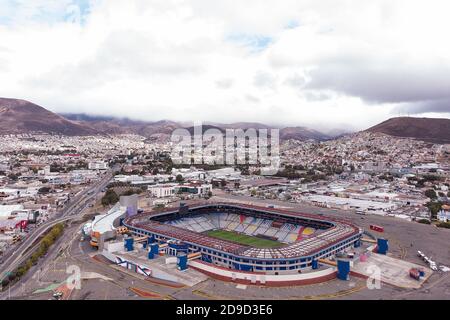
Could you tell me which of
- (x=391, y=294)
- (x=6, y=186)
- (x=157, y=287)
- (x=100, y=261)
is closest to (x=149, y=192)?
(x=6, y=186)

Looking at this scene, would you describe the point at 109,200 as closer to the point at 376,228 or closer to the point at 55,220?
the point at 55,220

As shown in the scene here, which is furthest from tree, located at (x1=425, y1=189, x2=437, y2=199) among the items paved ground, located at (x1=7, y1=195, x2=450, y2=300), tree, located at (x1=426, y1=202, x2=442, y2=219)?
paved ground, located at (x1=7, y1=195, x2=450, y2=300)

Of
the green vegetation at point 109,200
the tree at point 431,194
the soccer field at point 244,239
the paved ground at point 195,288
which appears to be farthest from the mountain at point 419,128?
the paved ground at point 195,288

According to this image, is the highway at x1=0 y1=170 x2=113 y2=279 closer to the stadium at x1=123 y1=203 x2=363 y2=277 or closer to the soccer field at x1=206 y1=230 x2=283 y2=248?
the stadium at x1=123 y1=203 x2=363 y2=277

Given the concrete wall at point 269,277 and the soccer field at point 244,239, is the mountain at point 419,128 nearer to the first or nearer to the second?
the soccer field at point 244,239
